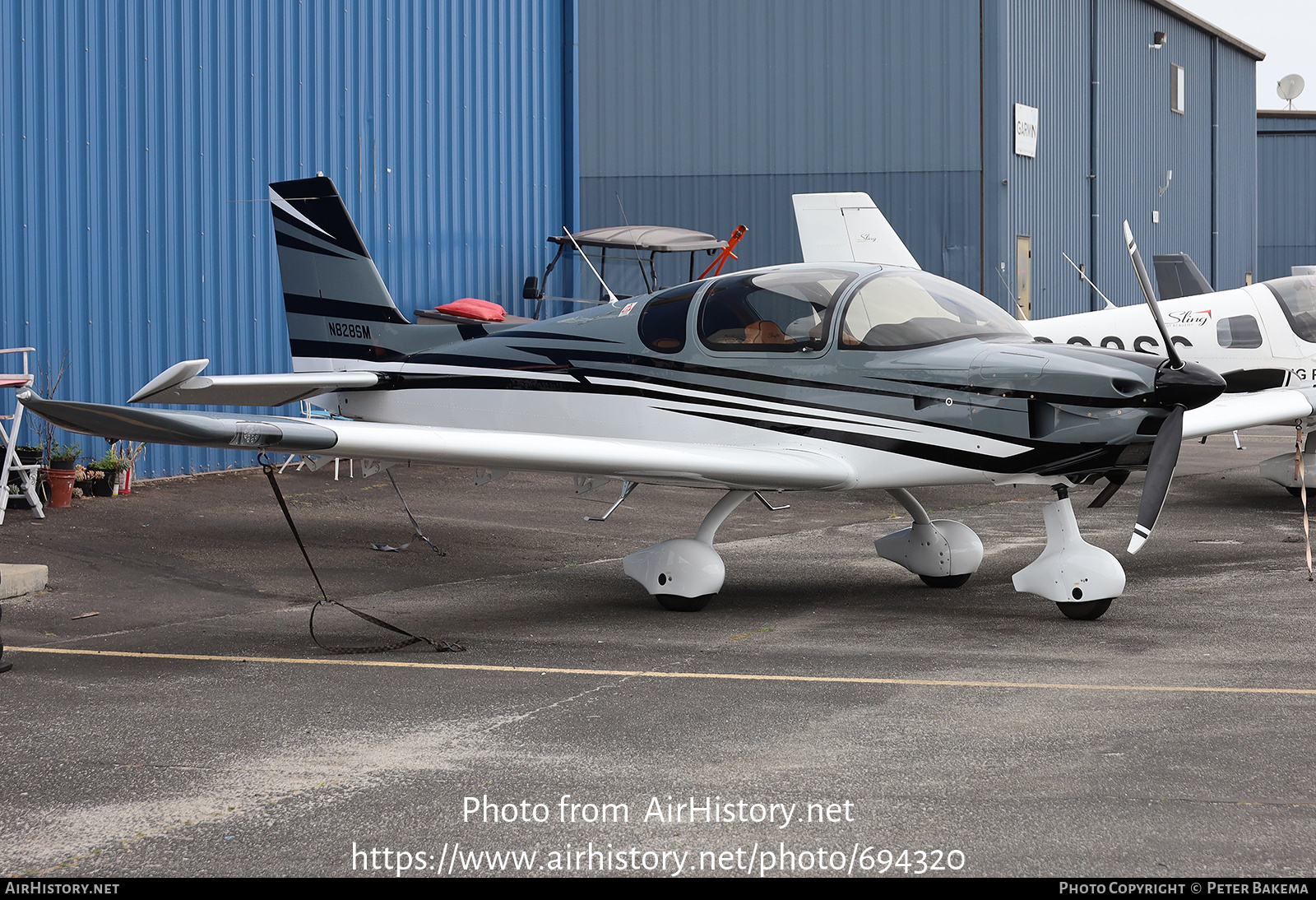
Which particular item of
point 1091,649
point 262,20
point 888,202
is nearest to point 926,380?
point 1091,649

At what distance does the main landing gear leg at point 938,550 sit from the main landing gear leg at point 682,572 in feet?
4.06

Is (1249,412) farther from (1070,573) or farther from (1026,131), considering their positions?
(1026,131)

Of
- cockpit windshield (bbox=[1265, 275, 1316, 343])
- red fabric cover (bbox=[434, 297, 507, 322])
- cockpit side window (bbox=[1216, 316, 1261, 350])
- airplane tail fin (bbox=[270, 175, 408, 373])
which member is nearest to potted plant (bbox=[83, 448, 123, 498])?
airplane tail fin (bbox=[270, 175, 408, 373])

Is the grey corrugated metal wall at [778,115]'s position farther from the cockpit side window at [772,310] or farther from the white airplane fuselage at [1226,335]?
the cockpit side window at [772,310]

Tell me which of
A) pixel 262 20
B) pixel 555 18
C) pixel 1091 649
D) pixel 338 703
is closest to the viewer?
pixel 338 703

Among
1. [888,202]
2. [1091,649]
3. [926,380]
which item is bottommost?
[1091,649]

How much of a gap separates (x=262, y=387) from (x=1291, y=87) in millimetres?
40960

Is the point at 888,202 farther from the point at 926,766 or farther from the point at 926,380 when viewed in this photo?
the point at 926,766

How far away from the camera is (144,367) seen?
13.3 meters

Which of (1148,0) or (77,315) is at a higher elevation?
(1148,0)

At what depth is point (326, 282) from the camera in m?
10.2

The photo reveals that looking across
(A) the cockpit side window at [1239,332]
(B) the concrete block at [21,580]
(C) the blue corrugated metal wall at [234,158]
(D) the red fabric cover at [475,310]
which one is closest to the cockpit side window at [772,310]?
(B) the concrete block at [21,580]

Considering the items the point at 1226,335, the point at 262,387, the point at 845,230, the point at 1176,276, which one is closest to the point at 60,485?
the point at 262,387
